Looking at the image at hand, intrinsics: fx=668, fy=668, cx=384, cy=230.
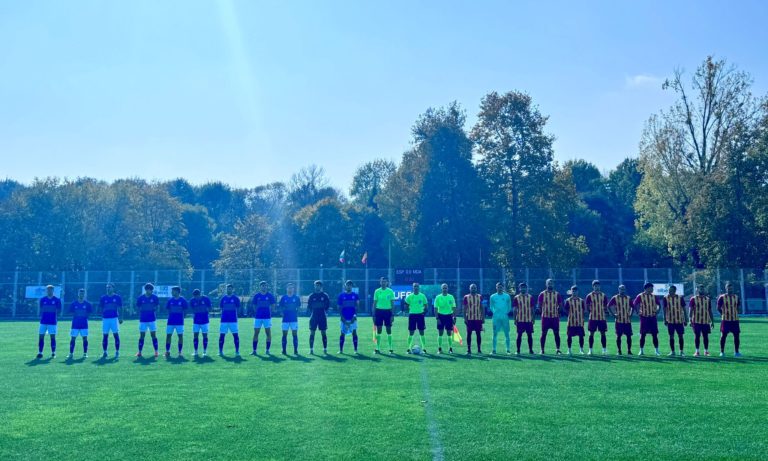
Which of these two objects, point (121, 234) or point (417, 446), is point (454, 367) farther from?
point (121, 234)

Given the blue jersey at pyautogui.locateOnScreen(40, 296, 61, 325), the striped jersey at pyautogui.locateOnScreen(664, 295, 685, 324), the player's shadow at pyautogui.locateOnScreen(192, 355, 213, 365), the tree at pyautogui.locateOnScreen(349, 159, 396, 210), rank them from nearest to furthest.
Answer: the player's shadow at pyautogui.locateOnScreen(192, 355, 213, 365) → the striped jersey at pyautogui.locateOnScreen(664, 295, 685, 324) → the blue jersey at pyautogui.locateOnScreen(40, 296, 61, 325) → the tree at pyautogui.locateOnScreen(349, 159, 396, 210)

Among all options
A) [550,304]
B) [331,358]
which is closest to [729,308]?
[550,304]

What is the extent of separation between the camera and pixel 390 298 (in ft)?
65.3

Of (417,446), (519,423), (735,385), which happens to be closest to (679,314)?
(735,385)

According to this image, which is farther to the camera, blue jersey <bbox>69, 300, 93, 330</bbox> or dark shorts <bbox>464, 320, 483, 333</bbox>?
dark shorts <bbox>464, 320, 483, 333</bbox>

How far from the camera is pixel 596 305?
1908 cm

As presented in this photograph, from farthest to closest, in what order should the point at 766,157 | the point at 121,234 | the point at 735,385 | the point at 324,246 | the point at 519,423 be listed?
the point at 324,246
the point at 121,234
the point at 766,157
the point at 735,385
the point at 519,423

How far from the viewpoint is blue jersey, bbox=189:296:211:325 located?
1953cm

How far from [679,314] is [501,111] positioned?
122ft

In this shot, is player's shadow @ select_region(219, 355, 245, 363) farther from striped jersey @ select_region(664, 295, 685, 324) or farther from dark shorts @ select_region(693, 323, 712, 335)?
dark shorts @ select_region(693, 323, 712, 335)

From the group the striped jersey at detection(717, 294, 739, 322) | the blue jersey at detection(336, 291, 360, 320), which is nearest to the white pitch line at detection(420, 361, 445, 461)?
the blue jersey at detection(336, 291, 360, 320)

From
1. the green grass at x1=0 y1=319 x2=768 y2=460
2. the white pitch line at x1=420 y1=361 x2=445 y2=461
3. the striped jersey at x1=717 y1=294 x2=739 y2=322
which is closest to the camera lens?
the white pitch line at x1=420 y1=361 x2=445 y2=461

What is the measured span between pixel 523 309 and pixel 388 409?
9935mm

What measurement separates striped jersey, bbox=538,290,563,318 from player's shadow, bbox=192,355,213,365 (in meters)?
9.38
